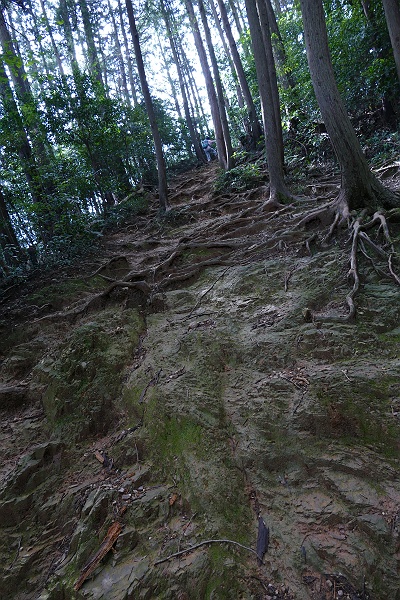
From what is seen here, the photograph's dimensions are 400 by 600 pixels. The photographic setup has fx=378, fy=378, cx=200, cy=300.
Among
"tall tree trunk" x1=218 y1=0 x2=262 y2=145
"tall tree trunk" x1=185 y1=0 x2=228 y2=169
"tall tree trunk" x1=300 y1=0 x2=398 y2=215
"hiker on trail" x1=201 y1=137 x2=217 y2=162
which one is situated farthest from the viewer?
"hiker on trail" x1=201 y1=137 x2=217 y2=162

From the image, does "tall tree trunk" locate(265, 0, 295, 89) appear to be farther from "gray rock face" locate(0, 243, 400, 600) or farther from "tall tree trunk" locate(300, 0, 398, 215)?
"gray rock face" locate(0, 243, 400, 600)

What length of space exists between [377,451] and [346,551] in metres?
0.75

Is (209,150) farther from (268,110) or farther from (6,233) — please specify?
(6,233)

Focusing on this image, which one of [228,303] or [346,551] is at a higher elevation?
[228,303]

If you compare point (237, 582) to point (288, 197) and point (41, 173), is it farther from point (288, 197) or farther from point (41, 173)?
point (41, 173)

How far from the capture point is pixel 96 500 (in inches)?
131

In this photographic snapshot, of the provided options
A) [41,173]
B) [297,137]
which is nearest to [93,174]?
[41,173]

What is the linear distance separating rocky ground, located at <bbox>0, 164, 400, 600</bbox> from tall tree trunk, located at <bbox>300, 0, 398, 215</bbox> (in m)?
0.64

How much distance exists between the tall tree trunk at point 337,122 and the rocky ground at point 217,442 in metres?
0.64

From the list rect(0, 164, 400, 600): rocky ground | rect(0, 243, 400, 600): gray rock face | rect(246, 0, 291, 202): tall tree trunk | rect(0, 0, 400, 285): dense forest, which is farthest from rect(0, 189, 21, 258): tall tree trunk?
rect(246, 0, 291, 202): tall tree trunk

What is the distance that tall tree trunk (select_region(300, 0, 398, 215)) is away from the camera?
16.0ft

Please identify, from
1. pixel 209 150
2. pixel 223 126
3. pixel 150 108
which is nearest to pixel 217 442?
pixel 150 108

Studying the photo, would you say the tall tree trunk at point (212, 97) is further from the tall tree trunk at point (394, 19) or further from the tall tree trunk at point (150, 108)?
the tall tree trunk at point (394, 19)

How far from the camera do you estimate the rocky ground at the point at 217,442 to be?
8.74 feet
